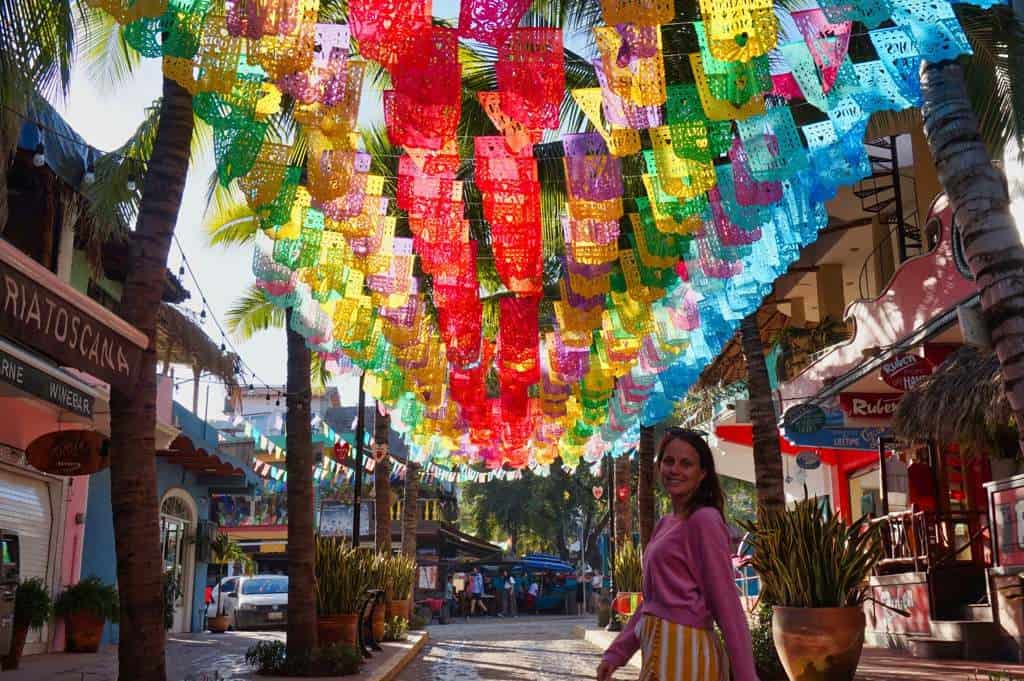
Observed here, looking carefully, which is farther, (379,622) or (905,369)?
(379,622)

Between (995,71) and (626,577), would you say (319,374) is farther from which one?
(995,71)

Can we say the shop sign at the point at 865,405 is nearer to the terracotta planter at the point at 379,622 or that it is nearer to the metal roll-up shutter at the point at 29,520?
the terracotta planter at the point at 379,622

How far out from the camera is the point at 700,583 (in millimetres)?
3586

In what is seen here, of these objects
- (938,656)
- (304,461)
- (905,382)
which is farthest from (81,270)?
(938,656)

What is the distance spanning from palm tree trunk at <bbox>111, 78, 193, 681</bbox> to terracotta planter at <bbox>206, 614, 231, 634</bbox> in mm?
21878

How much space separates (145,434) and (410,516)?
22606mm

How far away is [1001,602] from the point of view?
12.8m

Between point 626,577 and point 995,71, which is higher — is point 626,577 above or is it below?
below

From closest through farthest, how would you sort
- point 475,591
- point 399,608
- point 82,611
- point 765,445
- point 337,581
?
point 765,445 → point 337,581 → point 82,611 → point 399,608 → point 475,591

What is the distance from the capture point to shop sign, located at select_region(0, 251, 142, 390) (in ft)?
20.8

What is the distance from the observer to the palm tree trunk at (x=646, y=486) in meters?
21.2

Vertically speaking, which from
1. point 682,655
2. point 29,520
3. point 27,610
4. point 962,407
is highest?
point 962,407

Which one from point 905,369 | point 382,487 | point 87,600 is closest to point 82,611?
point 87,600

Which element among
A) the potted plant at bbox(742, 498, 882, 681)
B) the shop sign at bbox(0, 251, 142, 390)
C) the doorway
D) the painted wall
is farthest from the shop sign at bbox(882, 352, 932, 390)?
the doorway
